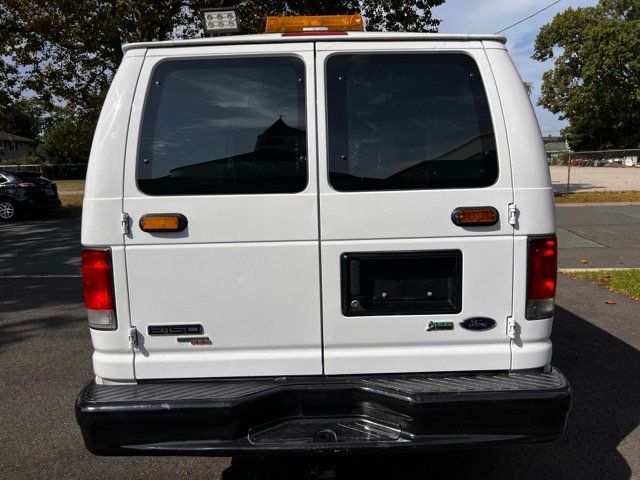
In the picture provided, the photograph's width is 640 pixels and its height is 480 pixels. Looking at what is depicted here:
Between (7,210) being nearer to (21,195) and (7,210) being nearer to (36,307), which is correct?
(21,195)

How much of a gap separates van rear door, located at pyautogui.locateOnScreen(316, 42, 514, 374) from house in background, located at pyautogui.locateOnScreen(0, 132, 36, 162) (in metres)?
74.9

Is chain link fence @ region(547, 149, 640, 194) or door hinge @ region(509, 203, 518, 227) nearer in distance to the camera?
door hinge @ region(509, 203, 518, 227)

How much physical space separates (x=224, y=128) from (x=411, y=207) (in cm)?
93

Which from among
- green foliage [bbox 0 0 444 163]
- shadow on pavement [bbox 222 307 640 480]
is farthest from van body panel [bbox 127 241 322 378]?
green foliage [bbox 0 0 444 163]

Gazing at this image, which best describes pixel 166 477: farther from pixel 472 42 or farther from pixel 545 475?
pixel 472 42

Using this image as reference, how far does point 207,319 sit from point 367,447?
0.89 metres

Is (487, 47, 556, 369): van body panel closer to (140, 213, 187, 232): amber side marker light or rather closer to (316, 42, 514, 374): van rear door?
(316, 42, 514, 374): van rear door

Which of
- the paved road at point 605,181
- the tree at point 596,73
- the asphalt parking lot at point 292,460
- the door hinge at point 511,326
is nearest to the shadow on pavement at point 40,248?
the asphalt parking lot at point 292,460

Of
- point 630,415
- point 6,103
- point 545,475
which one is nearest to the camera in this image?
point 545,475

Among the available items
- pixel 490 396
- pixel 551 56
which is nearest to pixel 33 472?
pixel 490 396

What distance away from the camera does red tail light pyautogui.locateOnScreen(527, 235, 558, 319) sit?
250 cm

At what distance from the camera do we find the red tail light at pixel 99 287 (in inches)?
97.3

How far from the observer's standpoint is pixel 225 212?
2469 millimetres

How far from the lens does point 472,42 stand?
2600 mm
